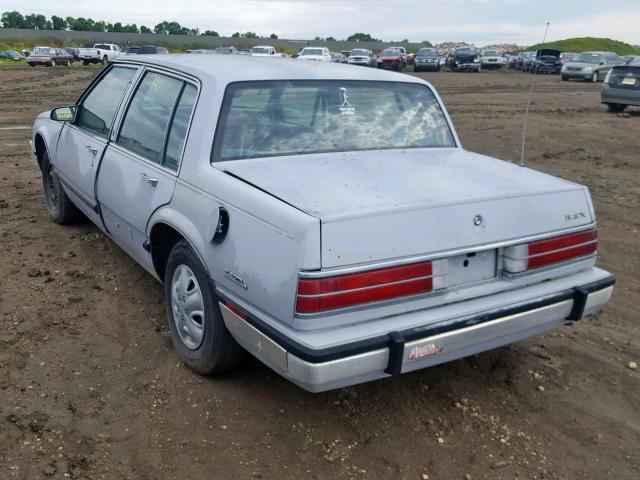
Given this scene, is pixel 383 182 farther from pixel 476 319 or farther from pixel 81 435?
pixel 81 435

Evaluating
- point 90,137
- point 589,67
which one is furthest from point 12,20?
point 90,137

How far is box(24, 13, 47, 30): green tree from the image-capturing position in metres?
109

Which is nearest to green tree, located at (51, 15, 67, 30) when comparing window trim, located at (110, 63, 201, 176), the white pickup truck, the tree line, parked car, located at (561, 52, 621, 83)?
the tree line

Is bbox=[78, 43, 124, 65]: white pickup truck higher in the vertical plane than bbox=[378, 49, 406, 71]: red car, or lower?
lower

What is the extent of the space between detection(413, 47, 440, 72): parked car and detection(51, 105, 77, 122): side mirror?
38841 millimetres

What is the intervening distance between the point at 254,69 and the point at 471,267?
184cm

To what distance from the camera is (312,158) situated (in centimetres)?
355

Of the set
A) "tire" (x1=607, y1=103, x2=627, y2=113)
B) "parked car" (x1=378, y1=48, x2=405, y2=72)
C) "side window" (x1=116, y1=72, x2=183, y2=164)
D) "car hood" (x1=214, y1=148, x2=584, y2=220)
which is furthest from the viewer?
"parked car" (x1=378, y1=48, x2=405, y2=72)

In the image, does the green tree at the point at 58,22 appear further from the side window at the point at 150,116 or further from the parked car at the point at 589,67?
the side window at the point at 150,116

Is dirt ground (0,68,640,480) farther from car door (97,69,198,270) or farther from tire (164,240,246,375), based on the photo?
car door (97,69,198,270)

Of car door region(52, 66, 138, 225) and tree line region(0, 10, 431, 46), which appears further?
tree line region(0, 10, 431, 46)

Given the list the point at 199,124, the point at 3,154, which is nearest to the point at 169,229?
Answer: the point at 199,124

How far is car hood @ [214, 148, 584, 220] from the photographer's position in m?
2.83

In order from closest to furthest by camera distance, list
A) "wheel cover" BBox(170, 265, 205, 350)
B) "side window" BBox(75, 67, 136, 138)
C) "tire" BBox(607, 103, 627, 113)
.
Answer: "wheel cover" BBox(170, 265, 205, 350), "side window" BBox(75, 67, 136, 138), "tire" BBox(607, 103, 627, 113)
